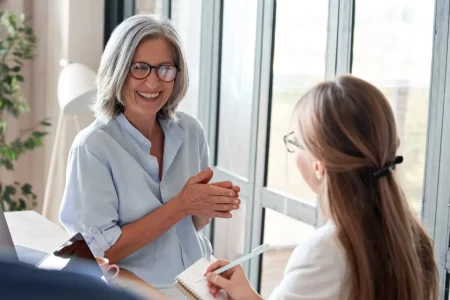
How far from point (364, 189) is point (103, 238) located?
860 millimetres

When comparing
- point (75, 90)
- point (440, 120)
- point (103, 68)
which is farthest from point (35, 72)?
point (440, 120)

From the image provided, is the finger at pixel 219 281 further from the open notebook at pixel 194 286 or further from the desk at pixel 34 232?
the desk at pixel 34 232

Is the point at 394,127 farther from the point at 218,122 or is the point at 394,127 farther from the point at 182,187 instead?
the point at 218,122

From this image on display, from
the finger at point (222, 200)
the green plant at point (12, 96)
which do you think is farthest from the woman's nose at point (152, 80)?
the green plant at point (12, 96)

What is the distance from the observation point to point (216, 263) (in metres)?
1.35

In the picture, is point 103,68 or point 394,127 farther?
point 103,68

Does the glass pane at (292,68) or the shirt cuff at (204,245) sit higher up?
the glass pane at (292,68)

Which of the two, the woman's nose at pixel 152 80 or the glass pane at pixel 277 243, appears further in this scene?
the glass pane at pixel 277 243

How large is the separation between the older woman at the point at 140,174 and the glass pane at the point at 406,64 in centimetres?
55

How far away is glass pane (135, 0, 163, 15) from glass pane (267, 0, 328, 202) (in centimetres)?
131

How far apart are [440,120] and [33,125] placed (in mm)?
3405

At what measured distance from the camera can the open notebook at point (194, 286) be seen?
1.29 m

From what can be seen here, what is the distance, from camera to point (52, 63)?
436 cm

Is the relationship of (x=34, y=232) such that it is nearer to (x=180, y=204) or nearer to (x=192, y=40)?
(x=180, y=204)
